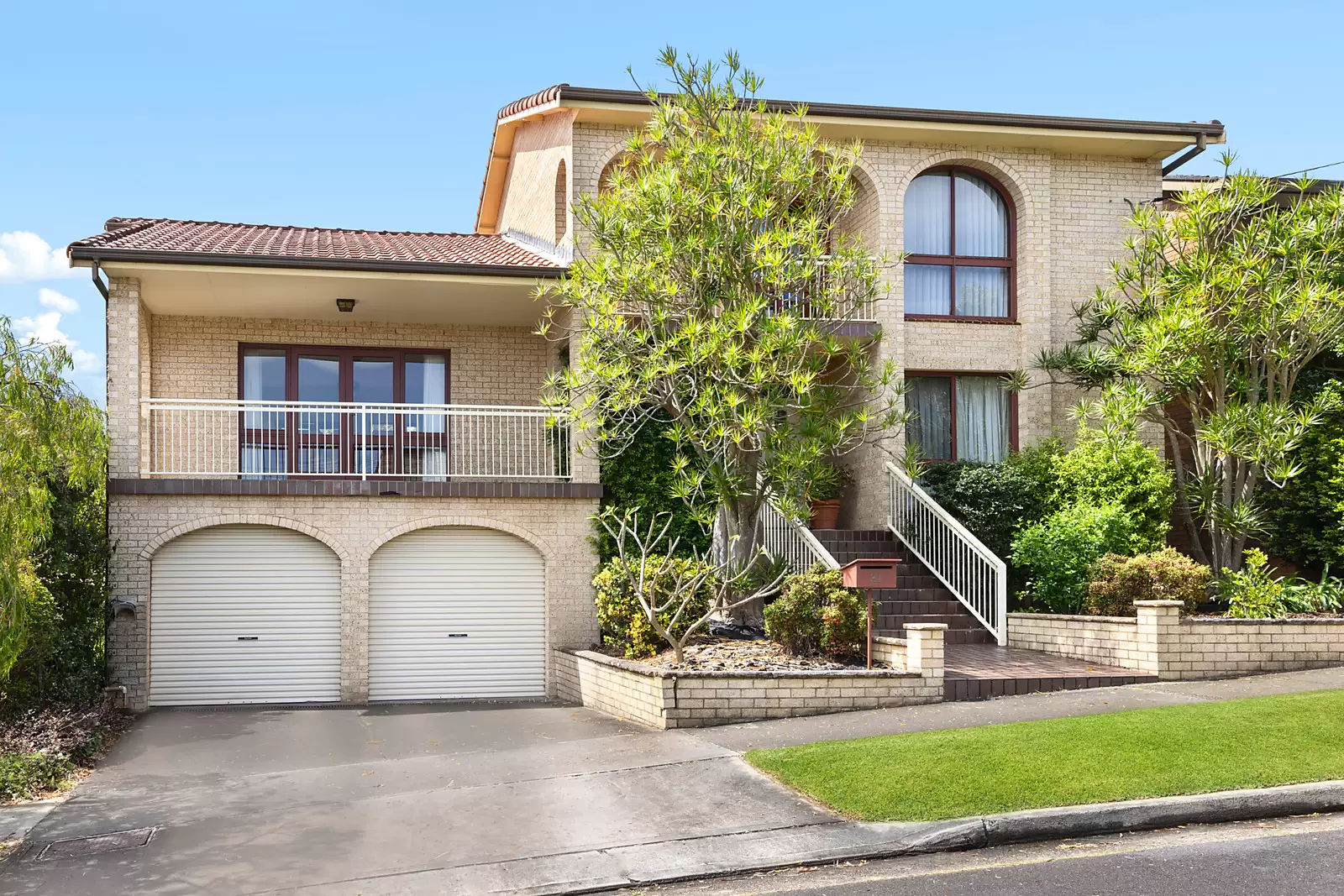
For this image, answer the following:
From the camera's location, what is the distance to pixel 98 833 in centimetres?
852

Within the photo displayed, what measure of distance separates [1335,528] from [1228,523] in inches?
78.1

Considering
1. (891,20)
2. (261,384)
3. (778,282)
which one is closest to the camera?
(891,20)

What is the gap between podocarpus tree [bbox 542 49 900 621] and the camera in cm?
1340

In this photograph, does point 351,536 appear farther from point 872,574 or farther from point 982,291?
point 982,291

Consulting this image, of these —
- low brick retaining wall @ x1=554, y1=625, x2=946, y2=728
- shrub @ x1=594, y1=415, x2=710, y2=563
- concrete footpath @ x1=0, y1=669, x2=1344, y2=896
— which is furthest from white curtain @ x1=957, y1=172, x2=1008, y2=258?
concrete footpath @ x1=0, y1=669, x2=1344, y2=896

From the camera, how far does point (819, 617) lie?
1271 centimetres

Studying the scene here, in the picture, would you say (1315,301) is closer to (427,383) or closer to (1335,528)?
(1335,528)

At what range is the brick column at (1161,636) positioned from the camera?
1267 cm

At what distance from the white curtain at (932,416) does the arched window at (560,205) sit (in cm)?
573

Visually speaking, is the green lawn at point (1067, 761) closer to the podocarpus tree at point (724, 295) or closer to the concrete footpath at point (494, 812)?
the concrete footpath at point (494, 812)

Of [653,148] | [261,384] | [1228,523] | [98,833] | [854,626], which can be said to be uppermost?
[653,148]

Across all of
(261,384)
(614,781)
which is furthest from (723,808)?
(261,384)

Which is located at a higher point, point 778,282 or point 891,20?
point 891,20

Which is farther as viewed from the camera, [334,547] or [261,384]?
[261,384]
